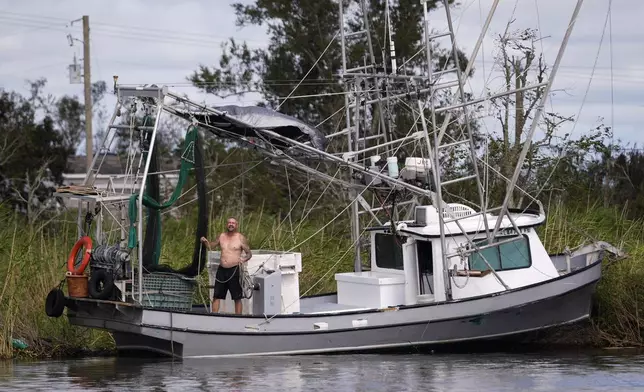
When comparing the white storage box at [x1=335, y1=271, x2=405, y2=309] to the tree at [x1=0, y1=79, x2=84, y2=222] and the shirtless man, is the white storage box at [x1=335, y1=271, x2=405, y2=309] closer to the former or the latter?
the shirtless man

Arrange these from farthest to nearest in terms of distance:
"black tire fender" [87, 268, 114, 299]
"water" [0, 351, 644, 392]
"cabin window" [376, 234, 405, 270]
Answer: "cabin window" [376, 234, 405, 270] → "black tire fender" [87, 268, 114, 299] → "water" [0, 351, 644, 392]

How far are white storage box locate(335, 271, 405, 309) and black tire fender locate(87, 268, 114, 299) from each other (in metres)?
4.02

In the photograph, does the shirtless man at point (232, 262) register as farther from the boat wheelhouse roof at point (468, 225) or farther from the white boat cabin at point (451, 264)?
the boat wheelhouse roof at point (468, 225)

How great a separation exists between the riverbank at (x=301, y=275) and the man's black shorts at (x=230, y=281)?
6.12 feet

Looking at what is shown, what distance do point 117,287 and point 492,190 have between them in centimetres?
962

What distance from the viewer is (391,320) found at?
1900 cm

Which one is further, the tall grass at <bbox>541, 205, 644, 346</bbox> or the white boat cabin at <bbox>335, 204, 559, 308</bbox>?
the tall grass at <bbox>541, 205, 644, 346</bbox>

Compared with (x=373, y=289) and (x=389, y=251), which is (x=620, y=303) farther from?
(x=373, y=289)

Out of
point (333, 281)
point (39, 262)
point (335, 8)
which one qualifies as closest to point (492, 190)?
point (333, 281)

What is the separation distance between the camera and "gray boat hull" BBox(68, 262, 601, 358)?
18484 mm

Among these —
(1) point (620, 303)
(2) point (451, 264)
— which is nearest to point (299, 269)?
(2) point (451, 264)

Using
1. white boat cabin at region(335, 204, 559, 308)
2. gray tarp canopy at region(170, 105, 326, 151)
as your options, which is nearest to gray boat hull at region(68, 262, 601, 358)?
white boat cabin at region(335, 204, 559, 308)

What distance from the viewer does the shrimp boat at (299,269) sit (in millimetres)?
18391

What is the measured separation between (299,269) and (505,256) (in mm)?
3216
